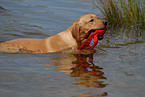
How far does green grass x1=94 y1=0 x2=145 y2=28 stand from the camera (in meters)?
10.7

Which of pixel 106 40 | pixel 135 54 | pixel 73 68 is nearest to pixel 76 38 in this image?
pixel 73 68

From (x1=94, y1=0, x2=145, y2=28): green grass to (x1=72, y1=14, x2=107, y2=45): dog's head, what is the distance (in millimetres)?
3901

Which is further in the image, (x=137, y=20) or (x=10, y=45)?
(x=137, y=20)

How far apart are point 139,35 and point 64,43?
3967 millimetres

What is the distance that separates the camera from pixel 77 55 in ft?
24.4

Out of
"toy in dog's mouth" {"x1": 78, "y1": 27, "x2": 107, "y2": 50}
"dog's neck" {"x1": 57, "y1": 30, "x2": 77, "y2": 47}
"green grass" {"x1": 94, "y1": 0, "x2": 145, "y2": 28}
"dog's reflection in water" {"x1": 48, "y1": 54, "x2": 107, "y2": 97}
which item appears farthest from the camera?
"green grass" {"x1": 94, "y1": 0, "x2": 145, "y2": 28}

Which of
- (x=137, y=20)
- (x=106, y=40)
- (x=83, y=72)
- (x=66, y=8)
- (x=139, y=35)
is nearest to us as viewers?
(x=83, y=72)

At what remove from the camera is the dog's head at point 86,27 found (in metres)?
7.09

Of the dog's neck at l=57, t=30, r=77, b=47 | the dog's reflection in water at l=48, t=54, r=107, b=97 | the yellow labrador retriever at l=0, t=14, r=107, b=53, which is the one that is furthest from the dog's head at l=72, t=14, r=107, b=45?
the dog's reflection in water at l=48, t=54, r=107, b=97

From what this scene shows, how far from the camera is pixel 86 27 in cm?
718

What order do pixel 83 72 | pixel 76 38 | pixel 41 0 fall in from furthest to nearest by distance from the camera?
1. pixel 41 0
2. pixel 76 38
3. pixel 83 72

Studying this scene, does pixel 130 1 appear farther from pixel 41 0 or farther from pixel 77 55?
pixel 41 0

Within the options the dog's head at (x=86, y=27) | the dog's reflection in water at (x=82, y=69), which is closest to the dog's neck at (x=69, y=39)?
the dog's head at (x=86, y=27)

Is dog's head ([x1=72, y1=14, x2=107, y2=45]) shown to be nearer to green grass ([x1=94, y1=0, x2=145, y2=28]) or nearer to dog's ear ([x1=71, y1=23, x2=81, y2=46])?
dog's ear ([x1=71, y1=23, x2=81, y2=46])
